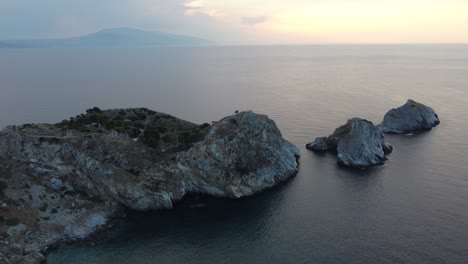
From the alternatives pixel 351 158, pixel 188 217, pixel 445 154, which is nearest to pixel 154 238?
pixel 188 217

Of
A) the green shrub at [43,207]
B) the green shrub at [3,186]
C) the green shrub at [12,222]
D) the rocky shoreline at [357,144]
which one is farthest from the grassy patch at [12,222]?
the rocky shoreline at [357,144]

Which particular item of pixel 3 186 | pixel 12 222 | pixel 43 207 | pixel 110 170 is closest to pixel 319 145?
pixel 110 170

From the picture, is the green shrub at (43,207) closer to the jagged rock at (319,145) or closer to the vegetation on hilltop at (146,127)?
the vegetation on hilltop at (146,127)

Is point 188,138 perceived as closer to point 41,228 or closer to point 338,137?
point 41,228

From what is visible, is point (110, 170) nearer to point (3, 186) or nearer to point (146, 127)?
point (3, 186)

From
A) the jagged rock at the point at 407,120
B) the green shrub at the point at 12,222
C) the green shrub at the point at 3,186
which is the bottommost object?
the green shrub at the point at 12,222

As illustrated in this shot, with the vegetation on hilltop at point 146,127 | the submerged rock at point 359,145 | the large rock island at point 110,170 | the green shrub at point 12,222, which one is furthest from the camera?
the submerged rock at point 359,145
